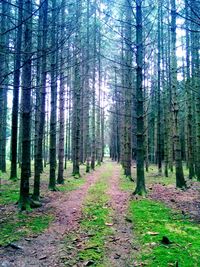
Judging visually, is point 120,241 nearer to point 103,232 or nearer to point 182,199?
point 103,232

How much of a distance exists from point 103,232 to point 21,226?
2.29 meters

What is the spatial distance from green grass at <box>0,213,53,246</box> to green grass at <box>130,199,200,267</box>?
97.8 inches

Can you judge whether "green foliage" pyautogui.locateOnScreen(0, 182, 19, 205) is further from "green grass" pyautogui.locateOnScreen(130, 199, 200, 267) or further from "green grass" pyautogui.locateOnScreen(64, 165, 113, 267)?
"green grass" pyautogui.locateOnScreen(130, 199, 200, 267)

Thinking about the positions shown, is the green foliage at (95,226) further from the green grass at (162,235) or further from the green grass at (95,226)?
the green grass at (162,235)

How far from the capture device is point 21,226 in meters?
7.55

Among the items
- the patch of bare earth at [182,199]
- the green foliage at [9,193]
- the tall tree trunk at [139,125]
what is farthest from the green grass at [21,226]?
the tall tree trunk at [139,125]

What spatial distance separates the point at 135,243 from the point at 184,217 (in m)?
2.56

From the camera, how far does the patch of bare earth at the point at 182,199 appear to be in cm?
889

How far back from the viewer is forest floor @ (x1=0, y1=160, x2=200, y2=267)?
210 inches

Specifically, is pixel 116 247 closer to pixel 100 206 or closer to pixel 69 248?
pixel 69 248

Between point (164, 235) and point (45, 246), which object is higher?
point (164, 235)

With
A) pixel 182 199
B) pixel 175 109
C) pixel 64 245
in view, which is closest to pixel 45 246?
pixel 64 245

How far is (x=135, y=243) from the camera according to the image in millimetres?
6102

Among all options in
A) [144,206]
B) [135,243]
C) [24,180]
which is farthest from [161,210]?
[24,180]
